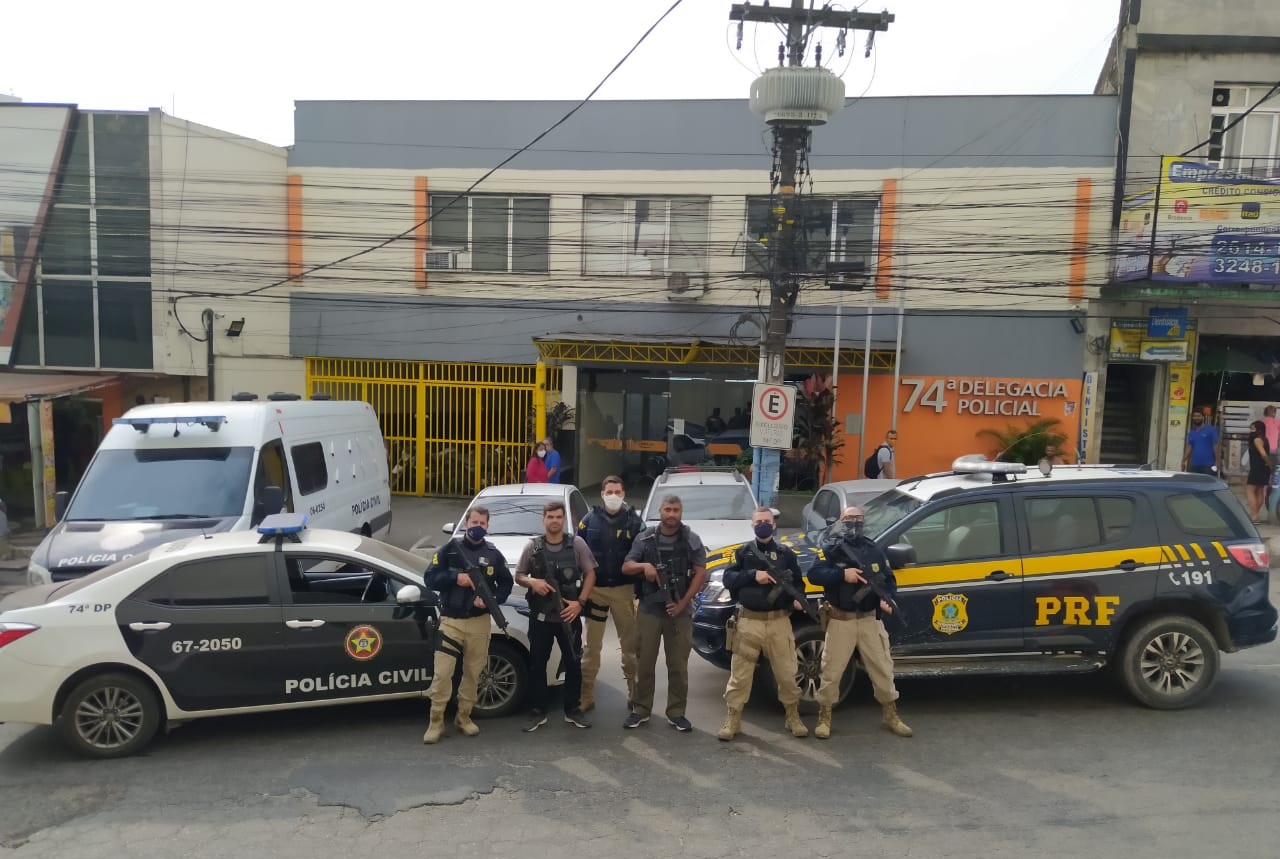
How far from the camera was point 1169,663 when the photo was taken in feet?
21.9

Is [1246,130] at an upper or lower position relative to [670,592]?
upper

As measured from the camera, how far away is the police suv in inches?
258

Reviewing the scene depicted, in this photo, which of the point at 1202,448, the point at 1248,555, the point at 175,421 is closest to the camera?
the point at 1248,555

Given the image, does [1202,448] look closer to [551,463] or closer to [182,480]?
[551,463]

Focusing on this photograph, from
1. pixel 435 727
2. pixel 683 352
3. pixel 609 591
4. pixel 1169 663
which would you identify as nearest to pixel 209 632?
pixel 435 727

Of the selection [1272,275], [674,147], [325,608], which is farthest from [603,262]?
[325,608]

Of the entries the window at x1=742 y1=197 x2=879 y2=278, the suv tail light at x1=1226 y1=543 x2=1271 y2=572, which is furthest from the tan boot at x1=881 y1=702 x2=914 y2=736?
the window at x1=742 y1=197 x2=879 y2=278

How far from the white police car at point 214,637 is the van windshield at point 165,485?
2.45 metres

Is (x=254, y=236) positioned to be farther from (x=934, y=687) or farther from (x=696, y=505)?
(x=934, y=687)

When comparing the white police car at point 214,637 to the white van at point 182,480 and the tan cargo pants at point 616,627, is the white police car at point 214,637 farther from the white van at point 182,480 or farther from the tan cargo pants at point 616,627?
the white van at point 182,480

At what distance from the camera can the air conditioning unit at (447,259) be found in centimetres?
1780

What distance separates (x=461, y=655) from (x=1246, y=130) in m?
16.9

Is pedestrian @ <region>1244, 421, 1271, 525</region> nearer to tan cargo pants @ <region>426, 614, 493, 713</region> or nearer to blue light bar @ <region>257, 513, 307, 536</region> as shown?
tan cargo pants @ <region>426, 614, 493, 713</region>

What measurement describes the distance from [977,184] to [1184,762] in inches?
500
